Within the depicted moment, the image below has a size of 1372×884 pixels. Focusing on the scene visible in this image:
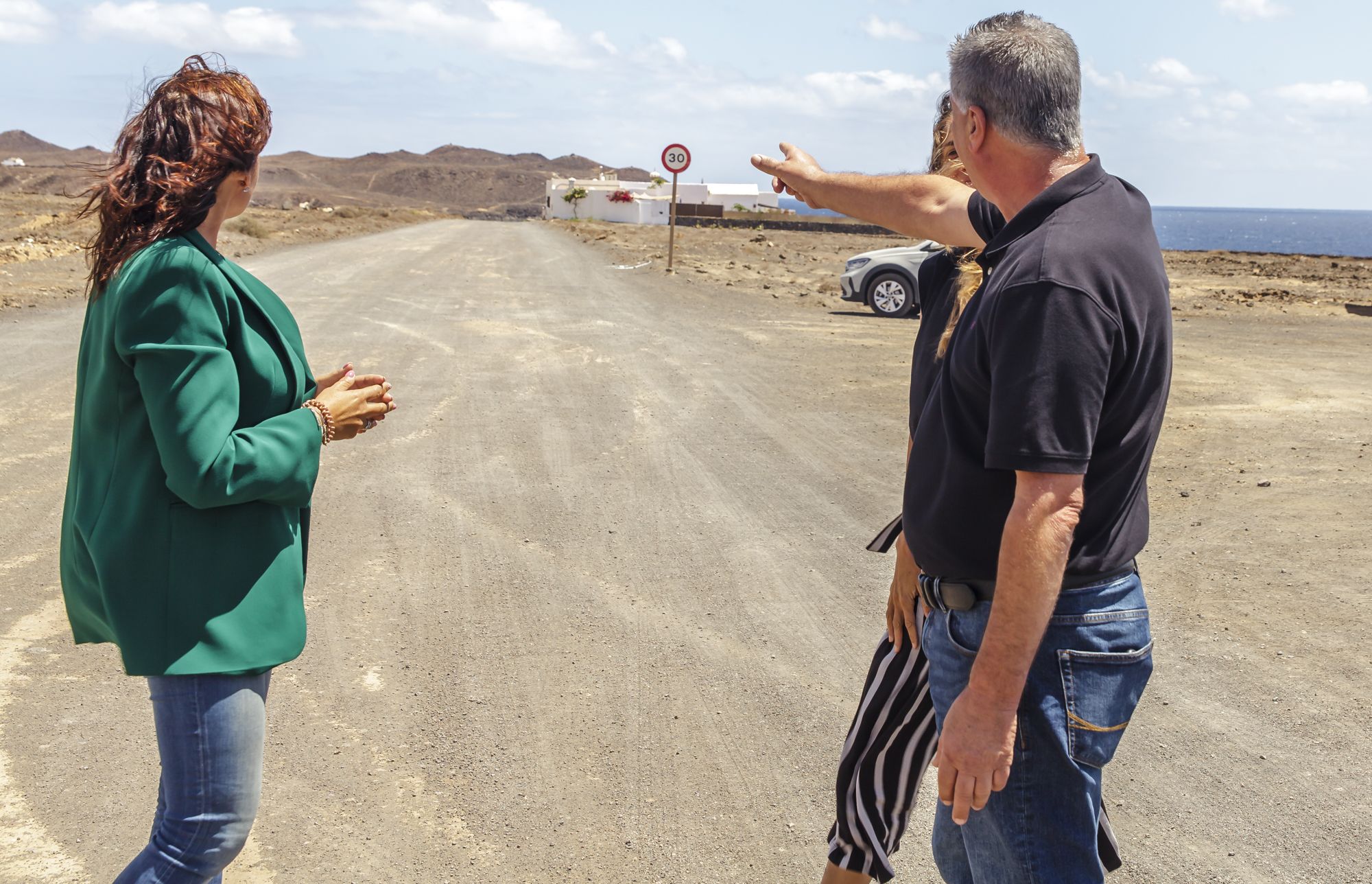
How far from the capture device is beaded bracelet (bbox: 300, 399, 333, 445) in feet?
7.63

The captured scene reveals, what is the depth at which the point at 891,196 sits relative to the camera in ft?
9.16

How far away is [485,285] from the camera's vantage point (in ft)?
60.5

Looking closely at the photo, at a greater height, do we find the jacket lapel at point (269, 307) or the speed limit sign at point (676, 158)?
the speed limit sign at point (676, 158)

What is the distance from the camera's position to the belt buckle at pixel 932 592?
86.1 inches

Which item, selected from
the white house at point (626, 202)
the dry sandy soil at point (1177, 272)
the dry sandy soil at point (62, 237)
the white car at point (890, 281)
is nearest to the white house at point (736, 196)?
the white house at point (626, 202)

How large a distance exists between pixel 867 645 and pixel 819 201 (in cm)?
237

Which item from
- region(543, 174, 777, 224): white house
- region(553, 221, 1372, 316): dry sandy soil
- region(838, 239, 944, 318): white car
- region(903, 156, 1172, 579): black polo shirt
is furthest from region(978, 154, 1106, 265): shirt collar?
region(543, 174, 777, 224): white house

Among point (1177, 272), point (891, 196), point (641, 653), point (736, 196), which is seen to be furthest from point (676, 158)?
point (736, 196)

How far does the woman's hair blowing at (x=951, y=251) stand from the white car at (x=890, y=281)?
568 inches

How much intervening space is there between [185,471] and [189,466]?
0.04 feet

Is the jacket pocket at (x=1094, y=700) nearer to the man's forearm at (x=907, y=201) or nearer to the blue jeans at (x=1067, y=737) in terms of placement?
the blue jeans at (x=1067, y=737)

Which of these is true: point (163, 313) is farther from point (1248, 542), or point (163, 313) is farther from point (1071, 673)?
point (1248, 542)

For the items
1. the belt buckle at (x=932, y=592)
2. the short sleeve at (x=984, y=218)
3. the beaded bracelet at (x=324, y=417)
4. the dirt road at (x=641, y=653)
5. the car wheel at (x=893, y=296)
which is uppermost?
the short sleeve at (x=984, y=218)

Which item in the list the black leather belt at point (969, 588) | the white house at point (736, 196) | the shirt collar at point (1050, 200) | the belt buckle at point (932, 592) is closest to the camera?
the shirt collar at point (1050, 200)
